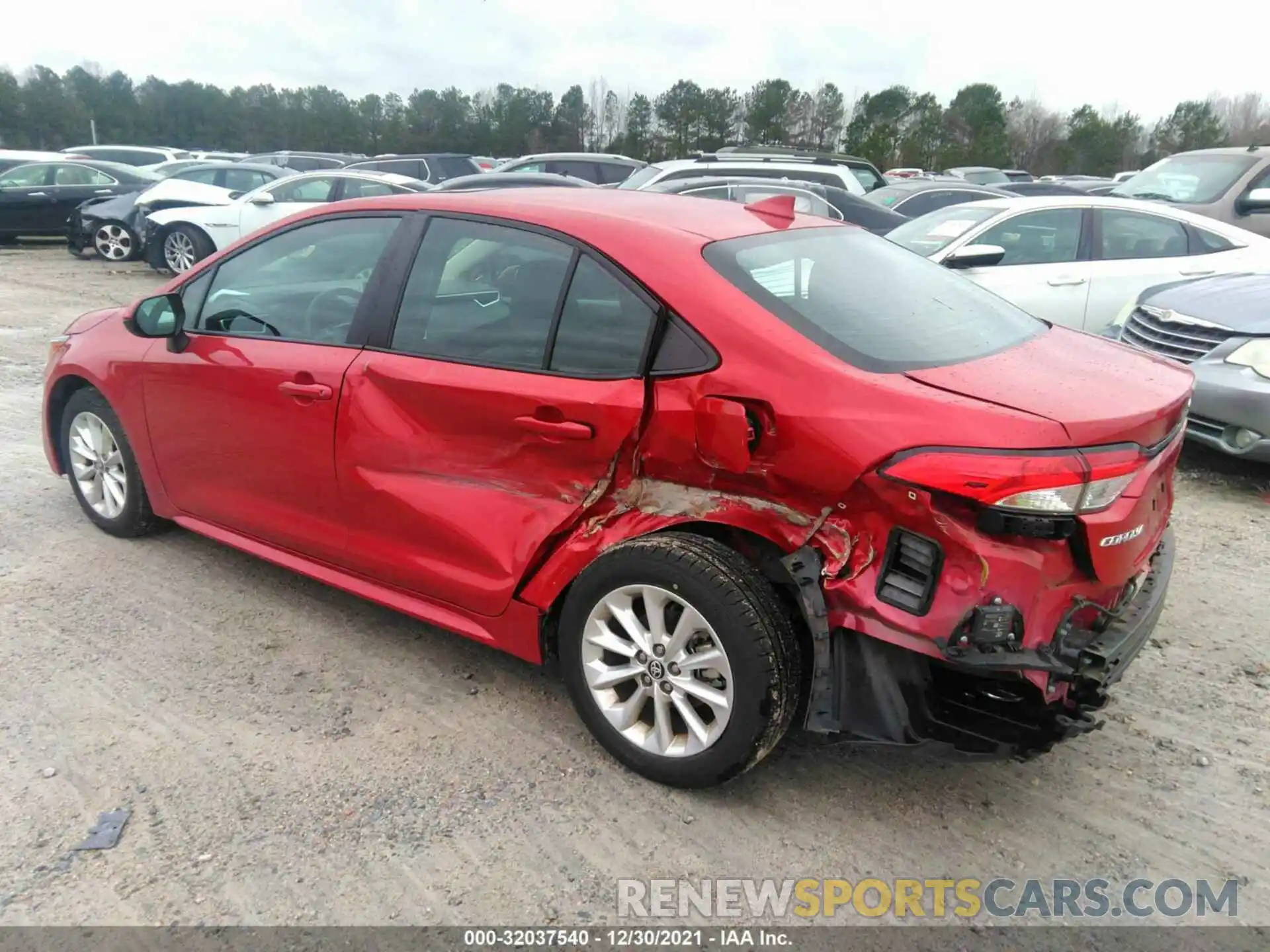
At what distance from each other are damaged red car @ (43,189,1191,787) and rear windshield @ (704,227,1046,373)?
0.6 inches

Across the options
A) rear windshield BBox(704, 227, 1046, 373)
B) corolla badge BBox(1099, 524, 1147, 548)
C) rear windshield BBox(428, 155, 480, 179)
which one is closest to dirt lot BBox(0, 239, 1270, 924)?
corolla badge BBox(1099, 524, 1147, 548)

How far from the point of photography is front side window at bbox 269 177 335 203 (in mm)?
12617

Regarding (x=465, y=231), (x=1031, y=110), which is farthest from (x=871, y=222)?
(x=1031, y=110)

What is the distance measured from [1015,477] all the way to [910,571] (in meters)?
0.34

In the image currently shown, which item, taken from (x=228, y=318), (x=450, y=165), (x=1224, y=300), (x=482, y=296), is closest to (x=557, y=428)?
(x=482, y=296)

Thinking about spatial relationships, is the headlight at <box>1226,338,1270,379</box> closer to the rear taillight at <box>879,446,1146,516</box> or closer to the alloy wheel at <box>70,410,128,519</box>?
the rear taillight at <box>879,446,1146,516</box>

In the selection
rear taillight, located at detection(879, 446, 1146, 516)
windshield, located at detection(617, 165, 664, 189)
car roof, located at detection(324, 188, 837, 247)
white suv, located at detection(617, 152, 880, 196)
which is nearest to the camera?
rear taillight, located at detection(879, 446, 1146, 516)

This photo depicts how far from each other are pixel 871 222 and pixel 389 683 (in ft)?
28.1

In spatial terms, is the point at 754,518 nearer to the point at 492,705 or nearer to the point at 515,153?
the point at 492,705

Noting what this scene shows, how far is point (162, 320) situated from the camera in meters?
3.94

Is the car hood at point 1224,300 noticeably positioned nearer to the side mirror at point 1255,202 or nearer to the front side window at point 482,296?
the side mirror at point 1255,202

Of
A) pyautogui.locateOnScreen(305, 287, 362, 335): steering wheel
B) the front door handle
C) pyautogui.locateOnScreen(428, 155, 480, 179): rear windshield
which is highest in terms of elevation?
pyautogui.locateOnScreen(428, 155, 480, 179): rear windshield

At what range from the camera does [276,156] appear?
2244 cm

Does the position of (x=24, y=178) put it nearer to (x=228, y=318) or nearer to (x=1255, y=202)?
(x=228, y=318)
